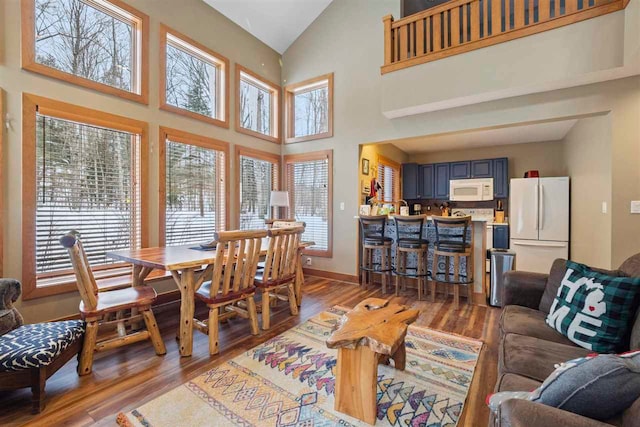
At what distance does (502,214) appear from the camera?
582 cm

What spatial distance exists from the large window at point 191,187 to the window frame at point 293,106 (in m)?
1.41

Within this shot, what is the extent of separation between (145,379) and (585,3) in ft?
16.5

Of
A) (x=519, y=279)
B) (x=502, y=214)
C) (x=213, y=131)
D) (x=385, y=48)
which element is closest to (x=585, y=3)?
(x=385, y=48)

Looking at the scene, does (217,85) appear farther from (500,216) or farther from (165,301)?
(500,216)

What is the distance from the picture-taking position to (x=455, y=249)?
3.46 m

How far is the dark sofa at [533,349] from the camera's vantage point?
2.57ft

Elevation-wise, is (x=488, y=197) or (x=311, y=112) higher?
(x=311, y=112)

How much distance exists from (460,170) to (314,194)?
342 centimetres

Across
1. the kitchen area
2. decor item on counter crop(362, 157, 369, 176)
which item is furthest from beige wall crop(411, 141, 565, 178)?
decor item on counter crop(362, 157, 369, 176)

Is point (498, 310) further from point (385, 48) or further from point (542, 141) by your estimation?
point (542, 141)

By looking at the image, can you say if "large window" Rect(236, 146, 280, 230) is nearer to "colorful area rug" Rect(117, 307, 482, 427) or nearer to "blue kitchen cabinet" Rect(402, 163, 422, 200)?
"colorful area rug" Rect(117, 307, 482, 427)

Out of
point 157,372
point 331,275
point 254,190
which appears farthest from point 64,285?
point 331,275

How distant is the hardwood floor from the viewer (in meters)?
1.62

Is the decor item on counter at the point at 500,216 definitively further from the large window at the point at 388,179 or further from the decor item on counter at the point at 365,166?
the decor item on counter at the point at 365,166
